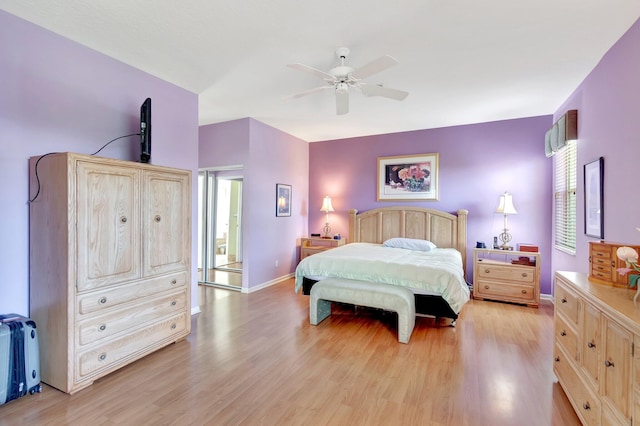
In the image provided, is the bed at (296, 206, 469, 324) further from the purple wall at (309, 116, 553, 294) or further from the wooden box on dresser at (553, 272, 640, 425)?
the wooden box on dresser at (553, 272, 640, 425)

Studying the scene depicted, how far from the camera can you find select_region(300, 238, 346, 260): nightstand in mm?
5535

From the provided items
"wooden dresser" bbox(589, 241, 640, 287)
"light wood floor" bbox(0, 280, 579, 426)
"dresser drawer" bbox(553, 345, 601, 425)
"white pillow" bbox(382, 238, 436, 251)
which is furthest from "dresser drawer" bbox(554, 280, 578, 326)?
"white pillow" bbox(382, 238, 436, 251)

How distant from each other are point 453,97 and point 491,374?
124 inches

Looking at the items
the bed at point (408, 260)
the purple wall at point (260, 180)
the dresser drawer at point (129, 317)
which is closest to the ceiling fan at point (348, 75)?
the bed at point (408, 260)

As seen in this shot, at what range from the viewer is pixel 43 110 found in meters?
2.38

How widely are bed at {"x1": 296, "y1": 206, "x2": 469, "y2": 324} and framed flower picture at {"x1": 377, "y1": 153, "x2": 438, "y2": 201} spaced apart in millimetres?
270

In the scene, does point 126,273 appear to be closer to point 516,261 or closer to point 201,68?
point 201,68

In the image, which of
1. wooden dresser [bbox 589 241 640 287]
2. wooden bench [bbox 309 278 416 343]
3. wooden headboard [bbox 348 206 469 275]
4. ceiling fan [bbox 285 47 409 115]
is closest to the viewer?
wooden dresser [bbox 589 241 640 287]

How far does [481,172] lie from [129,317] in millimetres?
5174

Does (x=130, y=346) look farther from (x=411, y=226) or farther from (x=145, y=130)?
(x=411, y=226)

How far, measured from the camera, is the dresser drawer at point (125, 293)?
7.13 feet

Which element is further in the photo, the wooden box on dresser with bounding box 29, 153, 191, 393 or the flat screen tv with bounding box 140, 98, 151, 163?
the flat screen tv with bounding box 140, 98, 151, 163

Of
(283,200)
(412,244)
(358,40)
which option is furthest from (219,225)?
(358,40)

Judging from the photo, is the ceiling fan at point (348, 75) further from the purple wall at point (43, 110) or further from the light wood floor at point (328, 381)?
the light wood floor at point (328, 381)
